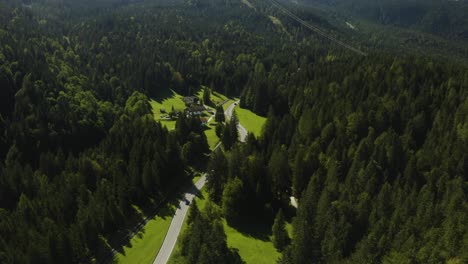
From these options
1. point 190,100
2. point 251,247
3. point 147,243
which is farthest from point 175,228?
point 190,100

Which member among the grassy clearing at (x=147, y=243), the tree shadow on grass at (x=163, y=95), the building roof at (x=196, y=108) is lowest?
the tree shadow on grass at (x=163, y=95)

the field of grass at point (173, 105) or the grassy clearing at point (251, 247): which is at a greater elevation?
the grassy clearing at point (251, 247)

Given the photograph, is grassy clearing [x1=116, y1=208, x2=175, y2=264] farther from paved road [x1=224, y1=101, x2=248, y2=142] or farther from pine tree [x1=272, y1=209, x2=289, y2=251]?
paved road [x1=224, y1=101, x2=248, y2=142]

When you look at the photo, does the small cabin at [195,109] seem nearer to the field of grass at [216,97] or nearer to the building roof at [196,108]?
the building roof at [196,108]

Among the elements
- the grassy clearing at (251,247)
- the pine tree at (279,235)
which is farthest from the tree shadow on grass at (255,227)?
the pine tree at (279,235)

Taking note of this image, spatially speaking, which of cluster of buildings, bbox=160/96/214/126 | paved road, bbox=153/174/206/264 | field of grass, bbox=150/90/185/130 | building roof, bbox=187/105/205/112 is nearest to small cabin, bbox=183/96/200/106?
cluster of buildings, bbox=160/96/214/126

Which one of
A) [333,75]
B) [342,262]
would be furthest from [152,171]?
[333,75]
